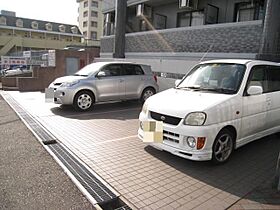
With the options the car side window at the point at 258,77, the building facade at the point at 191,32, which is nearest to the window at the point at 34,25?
the building facade at the point at 191,32

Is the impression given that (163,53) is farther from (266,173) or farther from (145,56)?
(266,173)

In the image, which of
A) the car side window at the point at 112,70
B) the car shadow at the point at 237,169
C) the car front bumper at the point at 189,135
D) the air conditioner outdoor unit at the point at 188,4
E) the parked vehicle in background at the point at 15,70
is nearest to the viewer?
the car shadow at the point at 237,169

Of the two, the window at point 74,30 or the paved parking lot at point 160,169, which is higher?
the window at point 74,30

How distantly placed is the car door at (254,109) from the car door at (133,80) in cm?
480

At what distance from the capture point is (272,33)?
7773 mm

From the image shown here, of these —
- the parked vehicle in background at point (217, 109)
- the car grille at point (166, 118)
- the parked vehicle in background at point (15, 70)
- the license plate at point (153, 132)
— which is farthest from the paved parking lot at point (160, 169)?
the parked vehicle in background at point (15, 70)

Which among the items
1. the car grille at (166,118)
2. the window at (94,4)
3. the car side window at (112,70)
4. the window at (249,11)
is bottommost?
the car grille at (166,118)

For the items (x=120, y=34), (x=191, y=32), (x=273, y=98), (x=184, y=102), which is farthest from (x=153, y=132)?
(x=120, y=34)

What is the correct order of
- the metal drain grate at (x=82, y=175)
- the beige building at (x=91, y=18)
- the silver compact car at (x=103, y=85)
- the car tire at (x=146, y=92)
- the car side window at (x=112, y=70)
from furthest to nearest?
1. the beige building at (x=91, y=18)
2. the car tire at (x=146, y=92)
3. the car side window at (x=112, y=70)
4. the silver compact car at (x=103, y=85)
5. the metal drain grate at (x=82, y=175)

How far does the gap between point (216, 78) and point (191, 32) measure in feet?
23.9

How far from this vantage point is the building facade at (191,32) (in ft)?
31.3

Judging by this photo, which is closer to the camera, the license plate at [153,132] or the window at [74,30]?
the license plate at [153,132]

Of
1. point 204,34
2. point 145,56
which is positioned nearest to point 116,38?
point 145,56

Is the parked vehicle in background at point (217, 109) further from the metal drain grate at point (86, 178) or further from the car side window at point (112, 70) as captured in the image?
the car side window at point (112, 70)
